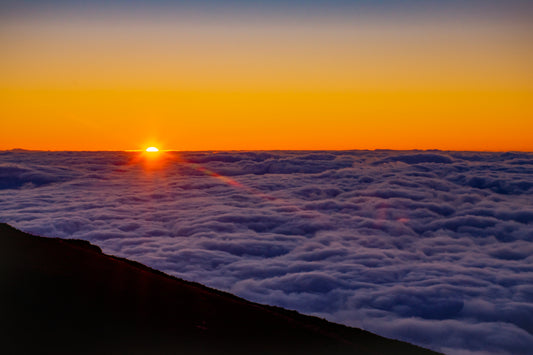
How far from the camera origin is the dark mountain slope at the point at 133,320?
397 centimetres

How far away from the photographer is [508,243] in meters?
14.8

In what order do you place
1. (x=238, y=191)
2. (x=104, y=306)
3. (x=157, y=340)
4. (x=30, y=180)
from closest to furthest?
1. (x=157, y=340)
2. (x=104, y=306)
3. (x=238, y=191)
4. (x=30, y=180)

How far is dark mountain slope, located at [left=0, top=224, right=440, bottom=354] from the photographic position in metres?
3.97

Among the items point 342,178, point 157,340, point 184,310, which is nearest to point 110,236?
point 184,310

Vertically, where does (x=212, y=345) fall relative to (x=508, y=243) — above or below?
below

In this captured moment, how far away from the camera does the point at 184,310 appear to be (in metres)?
5.26

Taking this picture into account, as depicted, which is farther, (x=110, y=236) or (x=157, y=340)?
(x=110, y=236)

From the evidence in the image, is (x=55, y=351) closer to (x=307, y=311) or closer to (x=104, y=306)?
(x=104, y=306)

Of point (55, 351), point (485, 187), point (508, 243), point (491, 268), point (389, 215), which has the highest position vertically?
point (485, 187)

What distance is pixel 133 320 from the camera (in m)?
4.59

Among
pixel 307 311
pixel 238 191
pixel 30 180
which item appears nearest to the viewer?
pixel 307 311

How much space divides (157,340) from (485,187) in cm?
2893

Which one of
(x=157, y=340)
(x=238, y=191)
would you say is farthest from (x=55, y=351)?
(x=238, y=191)

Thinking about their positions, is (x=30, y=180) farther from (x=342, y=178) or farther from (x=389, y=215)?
(x=389, y=215)
